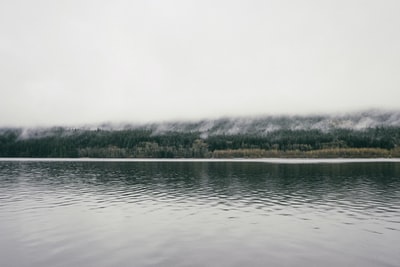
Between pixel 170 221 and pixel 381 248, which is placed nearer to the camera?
pixel 381 248

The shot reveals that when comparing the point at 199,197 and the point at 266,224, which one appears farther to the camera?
the point at 199,197

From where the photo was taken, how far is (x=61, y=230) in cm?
3189

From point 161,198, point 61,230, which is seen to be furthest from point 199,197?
point 61,230

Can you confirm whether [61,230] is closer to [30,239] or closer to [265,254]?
[30,239]

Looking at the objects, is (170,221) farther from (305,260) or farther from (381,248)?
(381,248)

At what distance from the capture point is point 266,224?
112 feet

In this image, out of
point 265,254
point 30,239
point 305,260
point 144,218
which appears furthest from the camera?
point 144,218

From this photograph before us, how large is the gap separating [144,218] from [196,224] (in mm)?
6874

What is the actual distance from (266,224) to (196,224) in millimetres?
7357

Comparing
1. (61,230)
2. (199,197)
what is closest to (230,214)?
(199,197)

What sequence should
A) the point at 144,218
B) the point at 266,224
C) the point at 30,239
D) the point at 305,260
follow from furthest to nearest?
the point at 144,218 → the point at 266,224 → the point at 30,239 → the point at 305,260

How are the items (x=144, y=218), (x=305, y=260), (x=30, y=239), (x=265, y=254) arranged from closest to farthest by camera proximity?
(x=305, y=260) → (x=265, y=254) → (x=30, y=239) → (x=144, y=218)

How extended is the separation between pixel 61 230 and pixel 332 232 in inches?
1025

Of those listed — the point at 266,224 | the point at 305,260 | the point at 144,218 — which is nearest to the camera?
the point at 305,260
